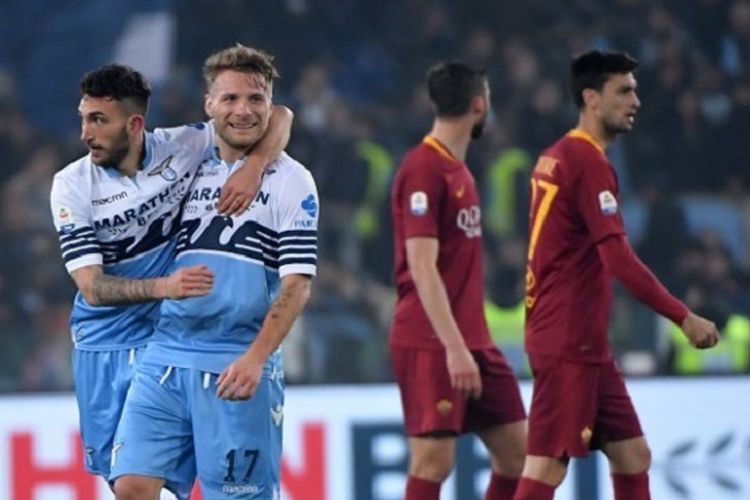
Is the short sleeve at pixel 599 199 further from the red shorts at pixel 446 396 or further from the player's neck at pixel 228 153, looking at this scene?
the player's neck at pixel 228 153

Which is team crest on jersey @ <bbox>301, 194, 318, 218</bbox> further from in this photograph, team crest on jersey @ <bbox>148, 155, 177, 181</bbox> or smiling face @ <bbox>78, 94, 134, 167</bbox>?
smiling face @ <bbox>78, 94, 134, 167</bbox>

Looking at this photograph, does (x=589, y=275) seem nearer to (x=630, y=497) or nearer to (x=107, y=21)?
(x=630, y=497)

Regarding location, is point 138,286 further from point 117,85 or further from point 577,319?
point 577,319

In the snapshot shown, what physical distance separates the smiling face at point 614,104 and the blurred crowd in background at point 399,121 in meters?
3.01

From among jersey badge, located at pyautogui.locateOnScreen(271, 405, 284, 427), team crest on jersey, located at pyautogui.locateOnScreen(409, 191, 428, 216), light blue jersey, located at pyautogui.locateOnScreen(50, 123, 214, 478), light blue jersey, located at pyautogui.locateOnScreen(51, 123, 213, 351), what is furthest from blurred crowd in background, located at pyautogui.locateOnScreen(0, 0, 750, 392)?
jersey badge, located at pyautogui.locateOnScreen(271, 405, 284, 427)

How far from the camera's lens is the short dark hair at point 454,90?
7.76 metres

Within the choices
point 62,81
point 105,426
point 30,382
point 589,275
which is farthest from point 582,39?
point 105,426

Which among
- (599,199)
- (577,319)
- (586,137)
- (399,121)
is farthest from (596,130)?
(399,121)

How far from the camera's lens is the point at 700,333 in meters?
6.64

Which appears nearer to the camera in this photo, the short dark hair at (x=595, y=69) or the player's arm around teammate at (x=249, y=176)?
the player's arm around teammate at (x=249, y=176)

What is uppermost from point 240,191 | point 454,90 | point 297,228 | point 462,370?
point 454,90

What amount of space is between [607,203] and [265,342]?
67.4 inches

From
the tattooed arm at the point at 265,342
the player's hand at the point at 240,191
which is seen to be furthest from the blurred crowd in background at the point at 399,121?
the tattooed arm at the point at 265,342

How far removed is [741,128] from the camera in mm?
11266
